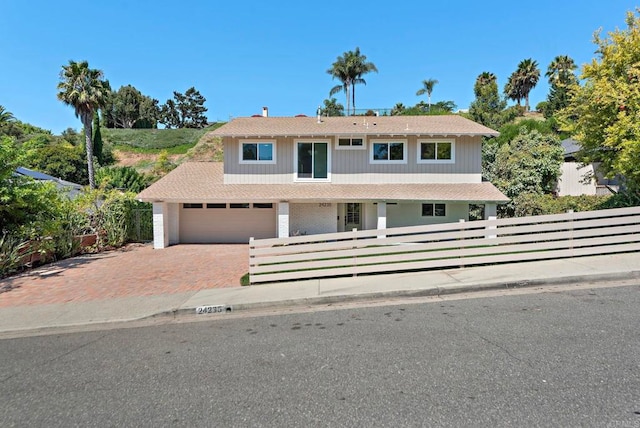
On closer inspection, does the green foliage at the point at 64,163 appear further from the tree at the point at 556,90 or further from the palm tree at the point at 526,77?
the palm tree at the point at 526,77

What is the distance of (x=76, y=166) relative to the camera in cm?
4347

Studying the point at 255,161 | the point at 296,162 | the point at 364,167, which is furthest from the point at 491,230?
the point at 255,161

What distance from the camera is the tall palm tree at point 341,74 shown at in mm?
50069

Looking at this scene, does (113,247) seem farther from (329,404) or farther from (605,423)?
(605,423)

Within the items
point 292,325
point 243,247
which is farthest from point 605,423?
point 243,247

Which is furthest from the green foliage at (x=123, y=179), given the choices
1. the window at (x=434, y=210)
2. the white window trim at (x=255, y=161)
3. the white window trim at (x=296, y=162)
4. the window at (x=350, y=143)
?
the window at (x=434, y=210)

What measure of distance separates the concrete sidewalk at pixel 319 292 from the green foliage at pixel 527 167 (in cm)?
1339

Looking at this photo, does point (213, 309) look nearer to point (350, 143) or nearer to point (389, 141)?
point (350, 143)

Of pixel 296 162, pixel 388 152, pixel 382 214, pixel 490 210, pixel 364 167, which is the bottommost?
pixel 382 214

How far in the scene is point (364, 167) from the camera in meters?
18.0

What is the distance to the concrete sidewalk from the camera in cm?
705

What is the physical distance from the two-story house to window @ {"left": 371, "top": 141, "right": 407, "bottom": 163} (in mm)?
48

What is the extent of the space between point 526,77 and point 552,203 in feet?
186

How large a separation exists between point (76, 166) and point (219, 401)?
4871 centimetres
